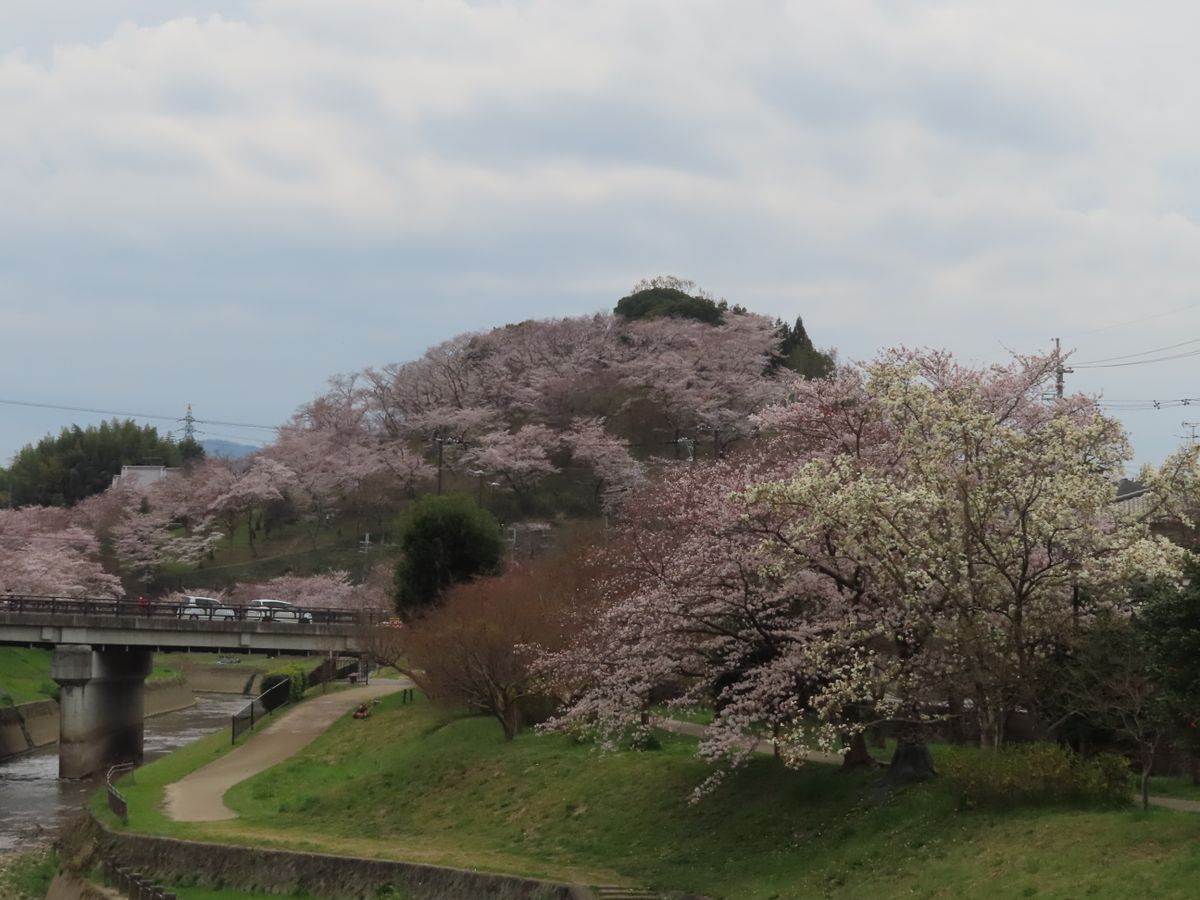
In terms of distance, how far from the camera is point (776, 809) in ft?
85.5

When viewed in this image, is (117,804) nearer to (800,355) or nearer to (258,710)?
(258,710)

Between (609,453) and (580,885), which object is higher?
(609,453)

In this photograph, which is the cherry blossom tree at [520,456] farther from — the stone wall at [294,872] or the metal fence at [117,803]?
the stone wall at [294,872]

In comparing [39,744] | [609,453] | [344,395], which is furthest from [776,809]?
[344,395]

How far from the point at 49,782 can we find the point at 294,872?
86.0 ft

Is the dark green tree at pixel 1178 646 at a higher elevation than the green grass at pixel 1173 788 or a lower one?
higher

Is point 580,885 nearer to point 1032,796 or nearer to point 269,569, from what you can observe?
point 1032,796

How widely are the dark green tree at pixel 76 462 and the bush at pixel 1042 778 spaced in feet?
331

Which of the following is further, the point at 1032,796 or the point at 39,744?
the point at 39,744

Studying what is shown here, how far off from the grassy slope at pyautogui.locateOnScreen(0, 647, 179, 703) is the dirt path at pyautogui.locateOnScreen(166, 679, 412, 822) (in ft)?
61.3

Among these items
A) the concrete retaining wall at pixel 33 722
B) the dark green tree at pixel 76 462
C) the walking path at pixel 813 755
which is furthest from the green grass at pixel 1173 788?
the dark green tree at pixel 76 462

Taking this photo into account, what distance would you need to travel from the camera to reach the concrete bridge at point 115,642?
5312 cm

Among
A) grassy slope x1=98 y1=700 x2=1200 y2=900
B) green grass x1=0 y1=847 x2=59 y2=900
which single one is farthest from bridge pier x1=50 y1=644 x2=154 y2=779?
green grass x1=0 y1=847 x2=59 y2=900

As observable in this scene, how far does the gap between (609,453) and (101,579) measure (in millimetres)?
31623
